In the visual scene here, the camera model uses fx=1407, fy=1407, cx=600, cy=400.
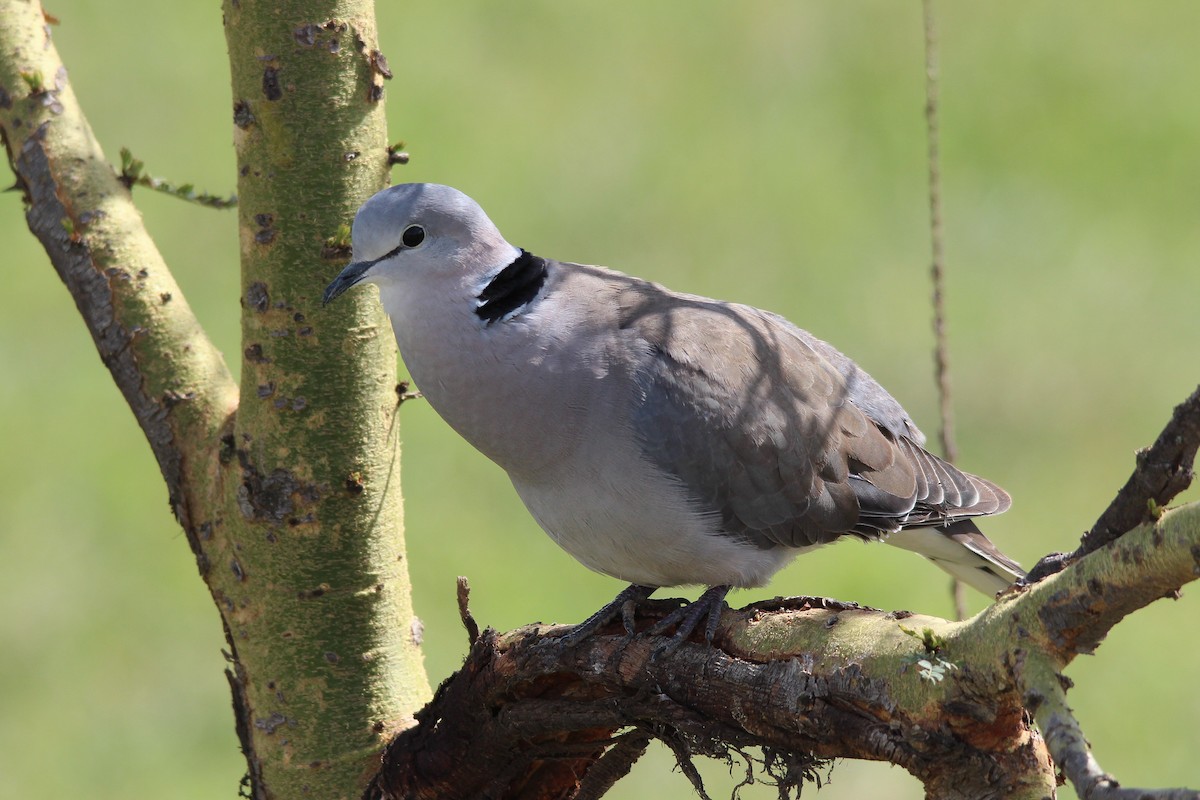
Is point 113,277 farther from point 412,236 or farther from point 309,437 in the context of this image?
point 412,236

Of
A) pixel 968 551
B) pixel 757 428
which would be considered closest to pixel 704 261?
pixel 968 551

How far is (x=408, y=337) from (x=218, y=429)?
1.69 ft

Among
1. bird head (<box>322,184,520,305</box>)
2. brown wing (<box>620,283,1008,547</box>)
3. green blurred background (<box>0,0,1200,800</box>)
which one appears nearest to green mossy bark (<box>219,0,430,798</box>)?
bird head (<box>322,184,520,305</box>)

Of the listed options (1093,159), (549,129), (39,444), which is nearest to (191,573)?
(39,444)

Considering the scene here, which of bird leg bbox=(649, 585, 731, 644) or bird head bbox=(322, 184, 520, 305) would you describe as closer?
bird leg bbox=(649, 585, 731, 644)

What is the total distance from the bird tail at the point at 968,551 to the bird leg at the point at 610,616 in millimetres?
812

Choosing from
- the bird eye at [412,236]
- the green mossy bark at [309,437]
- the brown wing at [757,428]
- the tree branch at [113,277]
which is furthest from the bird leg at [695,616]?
the tree branch at [113,277]

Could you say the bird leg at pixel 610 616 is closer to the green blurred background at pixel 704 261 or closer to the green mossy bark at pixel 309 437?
the green mossy bark at pixel 309 437

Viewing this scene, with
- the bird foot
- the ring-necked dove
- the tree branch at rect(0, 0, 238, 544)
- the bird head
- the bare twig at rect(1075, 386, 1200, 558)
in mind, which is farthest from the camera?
the tree branch at rect(0, 0, 238, 544)

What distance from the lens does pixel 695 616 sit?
294cm

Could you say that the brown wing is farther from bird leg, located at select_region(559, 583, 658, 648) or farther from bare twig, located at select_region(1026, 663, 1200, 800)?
bare twig, located at select_region(1026, 663, 1200, 800)

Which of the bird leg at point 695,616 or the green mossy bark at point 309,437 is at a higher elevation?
the green mossy bark at point 309,437

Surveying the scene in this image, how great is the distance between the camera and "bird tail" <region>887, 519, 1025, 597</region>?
3801mm

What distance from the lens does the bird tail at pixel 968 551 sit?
3.80m
